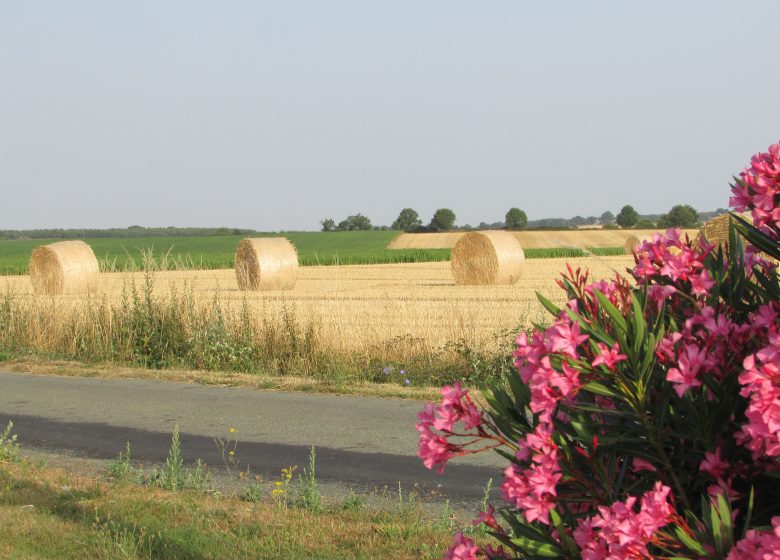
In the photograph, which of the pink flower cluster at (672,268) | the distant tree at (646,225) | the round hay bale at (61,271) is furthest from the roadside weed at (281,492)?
the distant tree at (646,225)

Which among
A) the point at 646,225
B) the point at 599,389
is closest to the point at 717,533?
the point at 599,389

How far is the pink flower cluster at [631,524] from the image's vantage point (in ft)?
7.29

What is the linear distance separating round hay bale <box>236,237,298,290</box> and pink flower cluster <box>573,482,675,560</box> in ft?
92.7

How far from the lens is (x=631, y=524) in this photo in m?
2.22

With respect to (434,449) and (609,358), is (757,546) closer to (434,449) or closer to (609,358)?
(609,358)

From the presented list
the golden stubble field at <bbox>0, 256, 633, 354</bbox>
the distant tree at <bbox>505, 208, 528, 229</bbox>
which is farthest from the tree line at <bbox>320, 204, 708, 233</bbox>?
the golden stubble field at <bbox>0, 256, 633, 354</bbox>

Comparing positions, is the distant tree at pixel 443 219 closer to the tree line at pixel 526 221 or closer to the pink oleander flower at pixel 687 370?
the tree line at pixel 526 221

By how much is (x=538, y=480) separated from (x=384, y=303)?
2014 centimetres

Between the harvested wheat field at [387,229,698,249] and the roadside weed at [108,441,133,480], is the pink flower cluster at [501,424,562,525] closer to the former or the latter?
the roadside weed at [108,441,133,480]

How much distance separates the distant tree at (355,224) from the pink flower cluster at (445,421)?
112 metres

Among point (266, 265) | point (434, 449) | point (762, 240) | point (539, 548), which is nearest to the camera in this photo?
point (539, 548)

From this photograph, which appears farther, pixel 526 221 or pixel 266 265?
pixel 526 221

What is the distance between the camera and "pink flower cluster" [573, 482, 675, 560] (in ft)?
7.29

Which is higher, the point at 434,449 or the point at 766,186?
the point at 766,186
